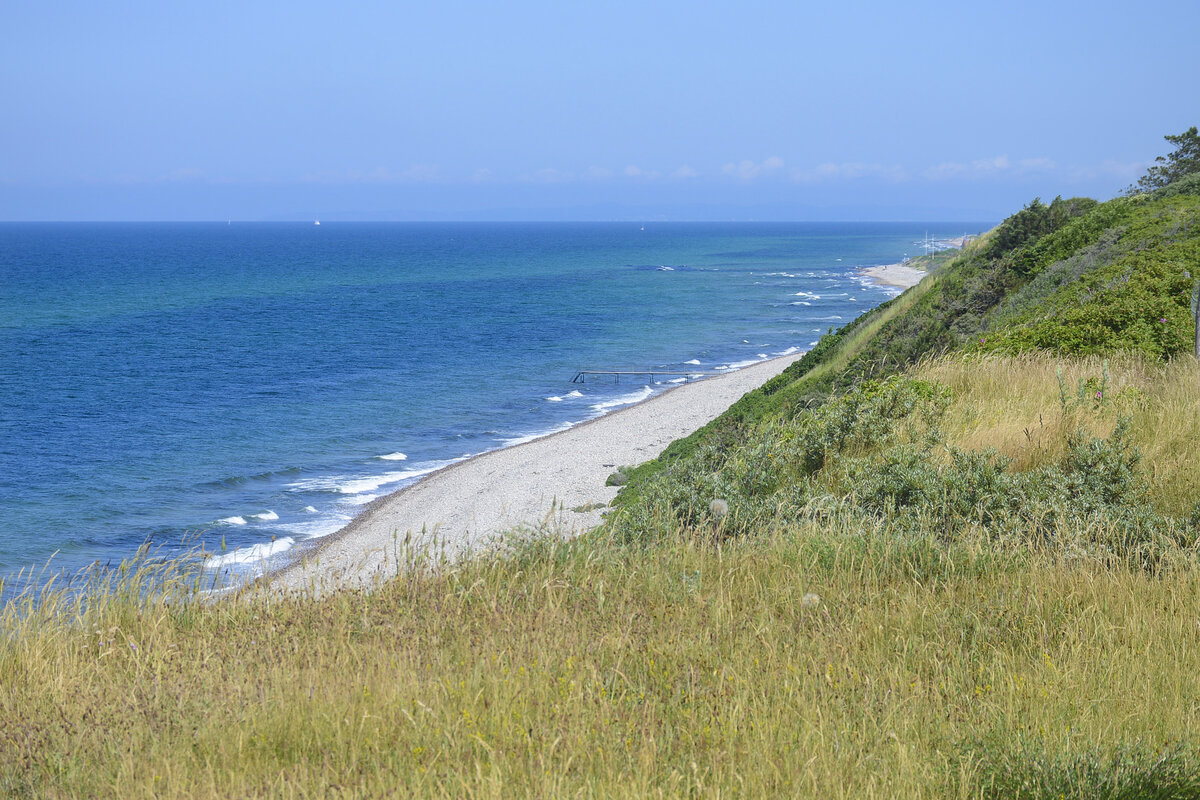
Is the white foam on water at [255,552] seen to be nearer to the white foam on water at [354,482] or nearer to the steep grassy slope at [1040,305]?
the white foam on water at [354,482]

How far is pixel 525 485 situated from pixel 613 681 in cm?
2193

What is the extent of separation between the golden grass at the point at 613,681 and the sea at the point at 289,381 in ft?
5.45

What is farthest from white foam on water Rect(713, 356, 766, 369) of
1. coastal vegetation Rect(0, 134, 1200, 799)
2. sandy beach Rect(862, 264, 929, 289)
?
sandy beach Rect(862, 264, 929, 289)

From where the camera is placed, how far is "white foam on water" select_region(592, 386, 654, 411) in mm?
39000

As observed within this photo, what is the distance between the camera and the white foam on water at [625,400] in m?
39.0

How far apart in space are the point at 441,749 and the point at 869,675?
197cm

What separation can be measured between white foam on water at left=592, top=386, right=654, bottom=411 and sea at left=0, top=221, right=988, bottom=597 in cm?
16

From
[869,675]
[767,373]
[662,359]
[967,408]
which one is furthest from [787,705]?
[662,359]

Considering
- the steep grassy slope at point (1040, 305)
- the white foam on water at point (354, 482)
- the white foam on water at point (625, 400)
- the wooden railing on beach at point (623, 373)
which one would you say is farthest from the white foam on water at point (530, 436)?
the steep grassy slope at point (1040, 305)

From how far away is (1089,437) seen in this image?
752 centimetres

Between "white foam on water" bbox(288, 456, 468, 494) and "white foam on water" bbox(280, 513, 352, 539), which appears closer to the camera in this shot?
"white foam on water" bbox(280, 513, 352, 539)

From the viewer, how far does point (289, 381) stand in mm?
44281

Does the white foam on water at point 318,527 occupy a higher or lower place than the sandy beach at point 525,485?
lower

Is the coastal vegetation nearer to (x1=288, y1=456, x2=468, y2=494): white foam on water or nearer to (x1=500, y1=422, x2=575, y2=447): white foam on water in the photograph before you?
(x1=288, y1=456, x2=468, y2=494): white foam on water
